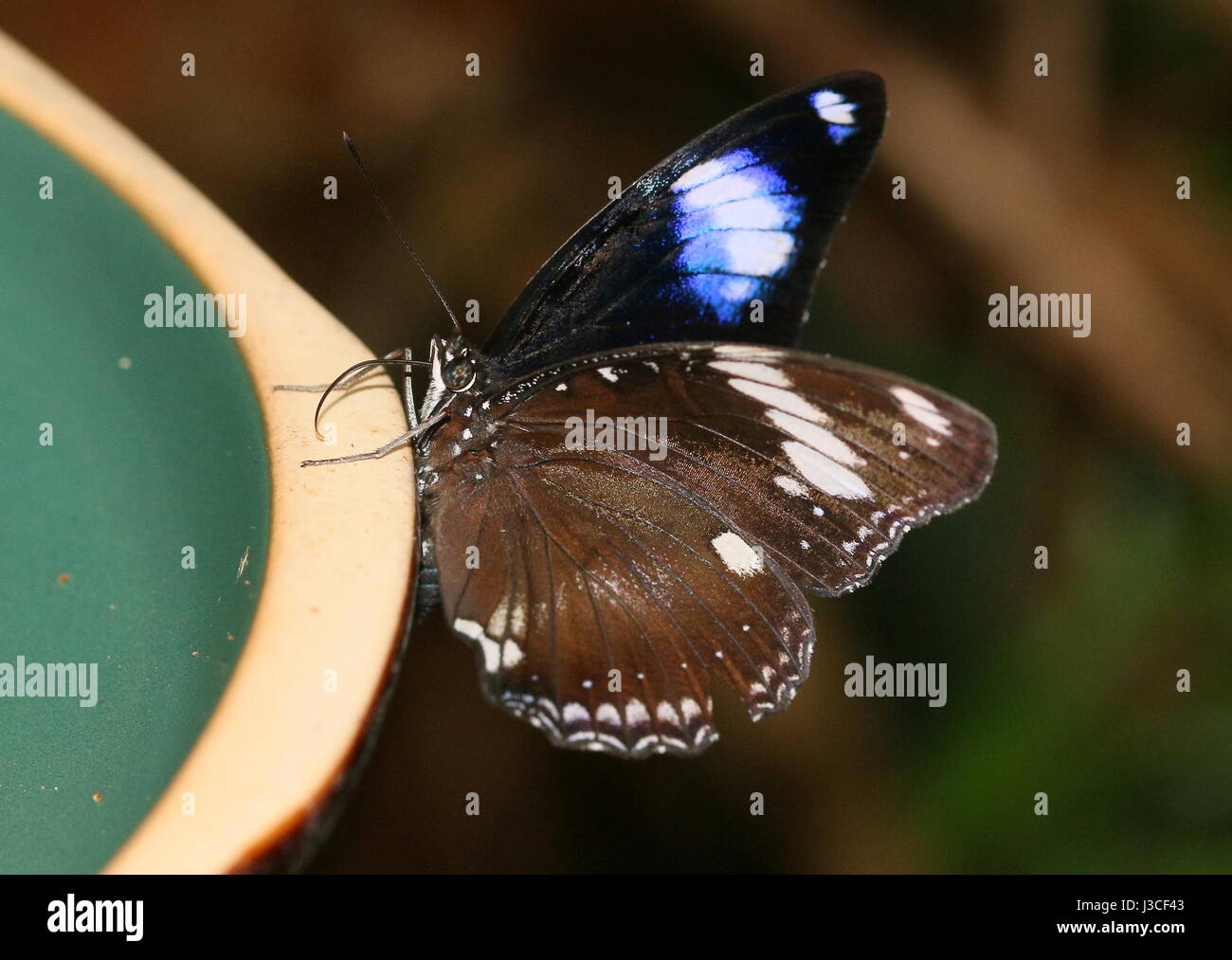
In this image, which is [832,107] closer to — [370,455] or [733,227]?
[733,227]

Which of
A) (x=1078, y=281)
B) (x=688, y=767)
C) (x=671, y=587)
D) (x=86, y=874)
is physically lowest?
(x=688, y=767)

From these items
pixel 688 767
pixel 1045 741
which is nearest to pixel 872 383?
pixel 1045 741

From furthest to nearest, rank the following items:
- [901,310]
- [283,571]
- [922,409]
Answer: [901,310] → [922,409] → [283,571]

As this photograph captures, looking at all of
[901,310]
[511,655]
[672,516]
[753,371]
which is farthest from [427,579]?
[901,310]

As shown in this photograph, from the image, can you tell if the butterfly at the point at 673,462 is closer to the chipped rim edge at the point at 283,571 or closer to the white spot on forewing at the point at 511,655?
the white spot on forewing at the point at 511,655

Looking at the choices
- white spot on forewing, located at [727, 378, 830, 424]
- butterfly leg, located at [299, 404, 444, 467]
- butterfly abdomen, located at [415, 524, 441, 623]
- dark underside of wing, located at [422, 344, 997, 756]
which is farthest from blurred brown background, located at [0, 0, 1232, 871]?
butterfly leg, located at [299, 404, 444, 467]

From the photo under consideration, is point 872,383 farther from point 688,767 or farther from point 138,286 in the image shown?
point 688,767

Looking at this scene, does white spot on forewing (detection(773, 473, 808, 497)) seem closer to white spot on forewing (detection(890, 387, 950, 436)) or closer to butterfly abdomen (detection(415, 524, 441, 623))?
white spot on forewing (detection(890, 387, 950, 436))
